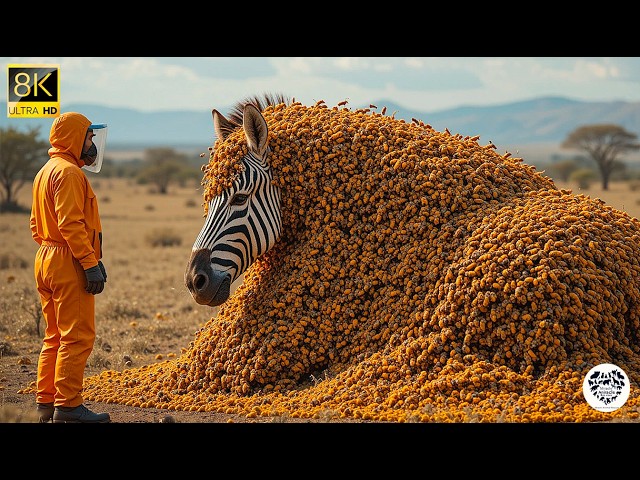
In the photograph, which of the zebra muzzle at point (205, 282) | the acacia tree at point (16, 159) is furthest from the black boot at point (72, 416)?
the acacia tree at point (16, 159)

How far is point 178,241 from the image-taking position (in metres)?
23.6

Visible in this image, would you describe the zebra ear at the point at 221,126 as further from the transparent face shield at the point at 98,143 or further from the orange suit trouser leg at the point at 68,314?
the orange suit trouser leg at the point at 68,314

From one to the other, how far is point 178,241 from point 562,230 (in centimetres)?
1813

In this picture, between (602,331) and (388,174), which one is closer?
(602,331)

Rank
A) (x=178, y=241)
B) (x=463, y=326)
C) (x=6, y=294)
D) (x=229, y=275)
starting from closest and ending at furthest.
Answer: (x=463, y=326), (x=229, y=275), (x=6, y=294), (x=178, y=241)

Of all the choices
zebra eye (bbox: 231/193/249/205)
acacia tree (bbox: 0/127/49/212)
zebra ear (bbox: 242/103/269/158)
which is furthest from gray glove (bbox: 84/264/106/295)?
acacia tree (bbox: 0/127/49/212)

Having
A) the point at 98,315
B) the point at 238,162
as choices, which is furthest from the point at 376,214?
the point at 98,315

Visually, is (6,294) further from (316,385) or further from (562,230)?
(562,230)

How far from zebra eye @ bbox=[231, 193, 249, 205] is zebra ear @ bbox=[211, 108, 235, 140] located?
68 cm

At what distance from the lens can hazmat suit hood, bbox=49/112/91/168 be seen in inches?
237

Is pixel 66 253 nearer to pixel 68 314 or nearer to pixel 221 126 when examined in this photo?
pixel 68 314

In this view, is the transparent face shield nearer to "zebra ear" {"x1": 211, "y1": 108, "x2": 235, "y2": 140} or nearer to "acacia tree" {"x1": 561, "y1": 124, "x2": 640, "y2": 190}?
"zebra ear" {"x1": 211, "y1": 108, "x2": 235, "y2": 140}

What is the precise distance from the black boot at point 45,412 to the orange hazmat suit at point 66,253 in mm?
170

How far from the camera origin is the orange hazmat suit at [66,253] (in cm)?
577
